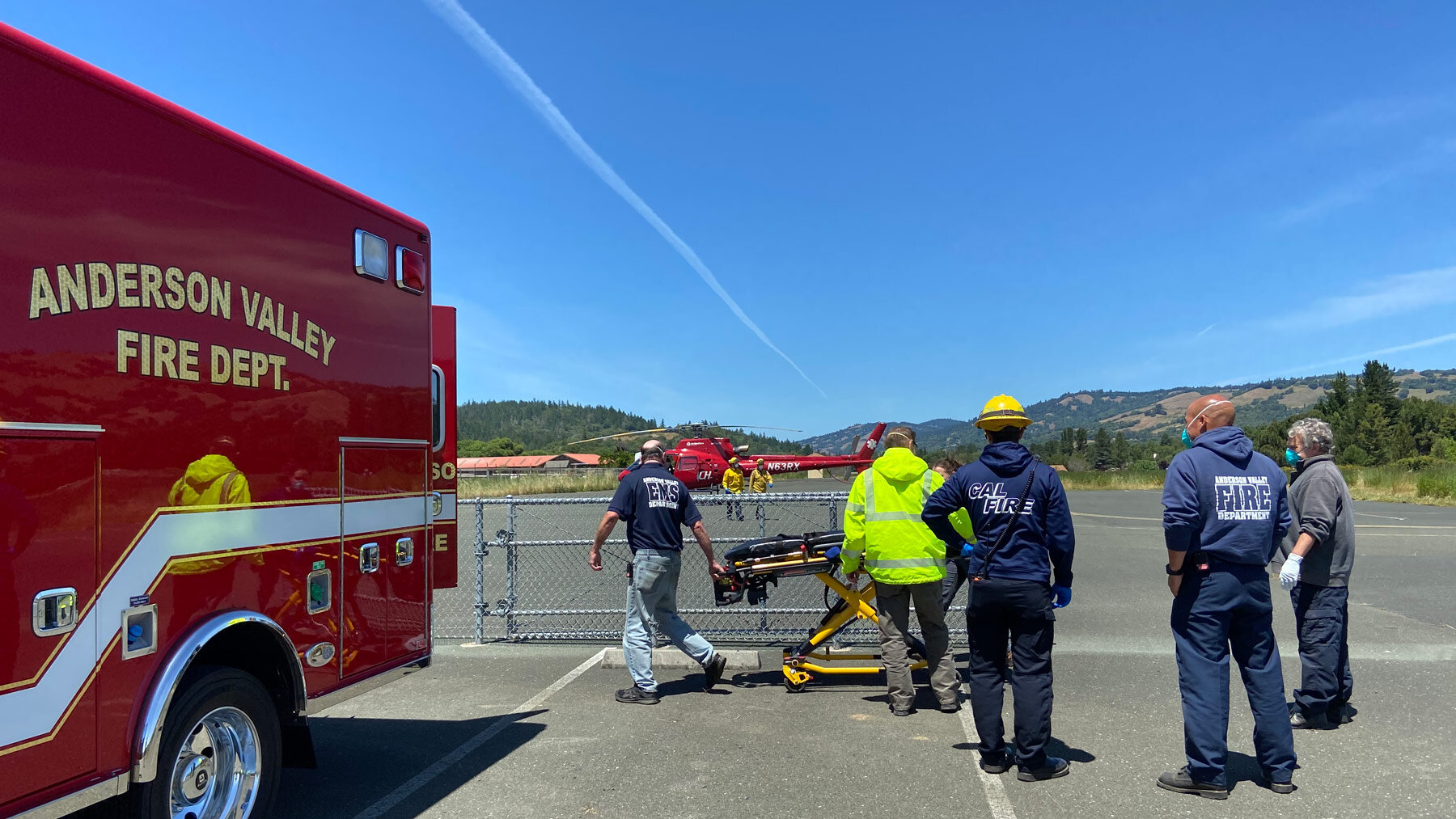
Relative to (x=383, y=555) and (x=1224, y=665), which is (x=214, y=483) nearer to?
(x=383, y=555)

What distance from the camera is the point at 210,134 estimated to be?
3.72 meters

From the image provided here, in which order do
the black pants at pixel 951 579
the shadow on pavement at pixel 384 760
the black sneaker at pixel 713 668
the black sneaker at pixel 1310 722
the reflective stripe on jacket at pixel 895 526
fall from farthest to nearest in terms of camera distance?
the black pants at pixel 951 579, the black sneaker at pixel 713 668, the reflective stripe on jacket at pixel 895 526, the black sneaker at pixel 1310 722, the shadow on pavement at pixel 384 760

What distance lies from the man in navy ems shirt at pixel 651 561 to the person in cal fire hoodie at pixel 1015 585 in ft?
7.50

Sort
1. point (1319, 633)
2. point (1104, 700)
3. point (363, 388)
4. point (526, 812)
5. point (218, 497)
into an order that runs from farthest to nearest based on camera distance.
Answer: point (1104, 700) < point (1319, 633) < point (363, 388) < point (526, 812) < point (218, 497)

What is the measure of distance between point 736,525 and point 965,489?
1546 cm

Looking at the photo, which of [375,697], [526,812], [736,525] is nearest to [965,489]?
[526,812]

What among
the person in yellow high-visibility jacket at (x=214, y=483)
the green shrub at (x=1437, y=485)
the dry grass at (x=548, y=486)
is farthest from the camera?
the dry grass at (x=548, y=486)

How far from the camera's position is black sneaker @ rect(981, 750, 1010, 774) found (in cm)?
491

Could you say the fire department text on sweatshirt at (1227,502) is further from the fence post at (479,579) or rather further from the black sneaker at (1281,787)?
the fence post at (479,579)

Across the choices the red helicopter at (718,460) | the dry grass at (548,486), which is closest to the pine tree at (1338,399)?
the red helicopter at (718,460)

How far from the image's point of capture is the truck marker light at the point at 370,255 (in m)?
4.68

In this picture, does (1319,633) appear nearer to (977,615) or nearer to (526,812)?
(977,615)

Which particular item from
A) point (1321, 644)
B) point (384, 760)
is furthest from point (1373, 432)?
point (384, 760)

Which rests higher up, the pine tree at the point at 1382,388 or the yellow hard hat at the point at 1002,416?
the pine tree at the point at 1382,388
